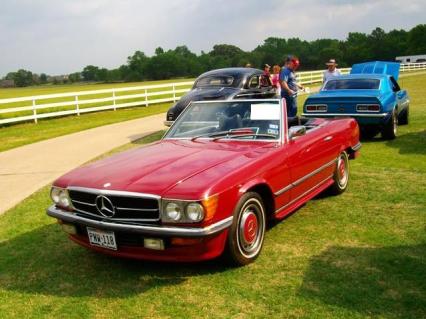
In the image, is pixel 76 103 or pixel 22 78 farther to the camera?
pixel 22 78

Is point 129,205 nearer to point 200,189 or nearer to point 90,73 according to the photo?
point 200,189

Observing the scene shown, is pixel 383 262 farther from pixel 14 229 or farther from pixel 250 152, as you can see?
pixel 14 229

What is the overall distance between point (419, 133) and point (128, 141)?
6780 millimetres

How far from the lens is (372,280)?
3756 millimetres

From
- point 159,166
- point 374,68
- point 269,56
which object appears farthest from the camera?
point 269,56

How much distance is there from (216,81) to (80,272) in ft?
27.4

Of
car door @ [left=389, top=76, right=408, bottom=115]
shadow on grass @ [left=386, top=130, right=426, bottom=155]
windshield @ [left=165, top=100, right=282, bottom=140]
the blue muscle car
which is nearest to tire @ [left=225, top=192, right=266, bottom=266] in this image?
windshield @ [left=165, top=100, right=282, bottom=140]

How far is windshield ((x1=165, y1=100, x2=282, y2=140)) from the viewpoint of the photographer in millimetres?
4941

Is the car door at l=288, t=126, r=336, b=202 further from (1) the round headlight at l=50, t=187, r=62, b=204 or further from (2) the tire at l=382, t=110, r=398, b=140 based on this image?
(2) the tire at l=382, t=110, r=398, b=140

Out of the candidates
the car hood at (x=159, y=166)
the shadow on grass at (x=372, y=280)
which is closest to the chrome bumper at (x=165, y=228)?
the car hood at (x=159, y=166)

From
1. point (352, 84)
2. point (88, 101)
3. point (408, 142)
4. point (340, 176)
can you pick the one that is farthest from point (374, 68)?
point (340, 176)

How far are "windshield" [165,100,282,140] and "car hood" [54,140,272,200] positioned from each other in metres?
0.18

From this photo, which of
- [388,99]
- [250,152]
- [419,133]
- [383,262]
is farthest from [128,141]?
[383,262]

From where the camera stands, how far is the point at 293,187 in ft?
15.8
